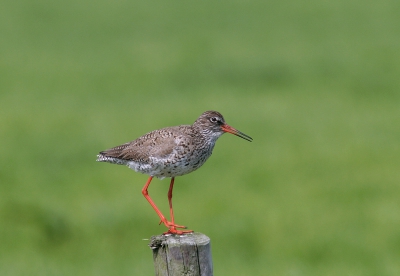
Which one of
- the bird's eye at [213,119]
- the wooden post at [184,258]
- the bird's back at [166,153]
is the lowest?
the wooden post at [184,258]

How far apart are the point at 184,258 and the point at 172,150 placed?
1690mm

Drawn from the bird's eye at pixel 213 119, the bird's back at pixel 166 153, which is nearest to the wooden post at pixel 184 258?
the bird's back at pixel 166 153

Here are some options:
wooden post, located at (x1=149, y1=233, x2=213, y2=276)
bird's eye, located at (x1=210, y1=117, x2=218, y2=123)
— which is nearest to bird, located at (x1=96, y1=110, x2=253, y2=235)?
bird's eye, located at (x1=210, y1=117, x2=218, y2=123)

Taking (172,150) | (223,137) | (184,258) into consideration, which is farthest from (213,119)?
(223,137)

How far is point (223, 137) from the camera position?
18328 mm

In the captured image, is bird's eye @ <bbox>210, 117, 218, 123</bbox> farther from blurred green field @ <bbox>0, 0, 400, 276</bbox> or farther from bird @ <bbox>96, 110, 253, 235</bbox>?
blurred green field @ <bbox>0, 0, 400, 276</bbox>

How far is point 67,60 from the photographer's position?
25.7m

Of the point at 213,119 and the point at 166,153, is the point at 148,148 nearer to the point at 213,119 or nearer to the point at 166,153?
the point at 166,153

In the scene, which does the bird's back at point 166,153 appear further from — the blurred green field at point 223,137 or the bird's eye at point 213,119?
the blurred green field at point 223,137

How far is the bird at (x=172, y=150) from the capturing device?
21.9ft

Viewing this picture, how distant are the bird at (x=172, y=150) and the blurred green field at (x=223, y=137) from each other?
420 centimetres

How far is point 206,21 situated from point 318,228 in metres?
20.1

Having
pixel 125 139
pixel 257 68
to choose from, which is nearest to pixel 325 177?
pixel 125 139

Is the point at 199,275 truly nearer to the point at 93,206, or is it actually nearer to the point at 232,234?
the point at 232,234
